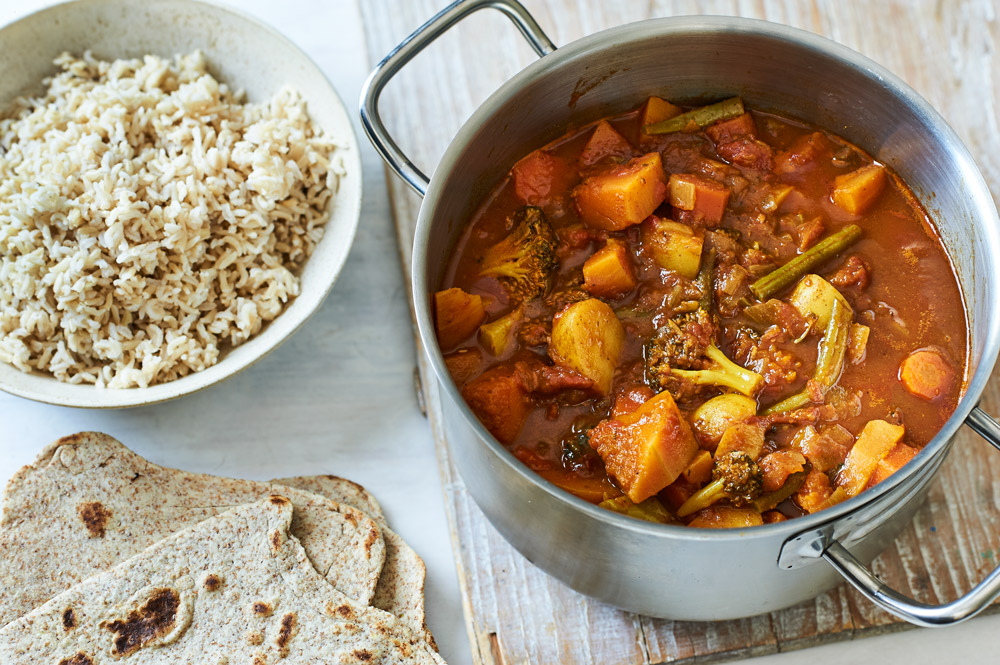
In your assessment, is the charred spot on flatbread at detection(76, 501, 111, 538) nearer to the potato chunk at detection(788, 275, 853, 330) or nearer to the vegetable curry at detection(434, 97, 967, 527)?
the vegetable curry at detection(434, 97, 967, 527)

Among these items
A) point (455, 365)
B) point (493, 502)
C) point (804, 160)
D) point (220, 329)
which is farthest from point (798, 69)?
point (220, 329)

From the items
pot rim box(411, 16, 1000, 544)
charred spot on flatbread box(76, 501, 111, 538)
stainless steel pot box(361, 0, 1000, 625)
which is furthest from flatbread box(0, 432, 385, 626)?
pot rim box(411, 16, 1000, 544)

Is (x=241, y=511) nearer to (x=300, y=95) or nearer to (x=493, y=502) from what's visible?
(x=493, y=502)

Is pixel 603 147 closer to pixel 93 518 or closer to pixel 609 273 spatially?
pixel 609 273

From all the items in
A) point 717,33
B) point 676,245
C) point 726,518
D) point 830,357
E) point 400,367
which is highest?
point 717,33

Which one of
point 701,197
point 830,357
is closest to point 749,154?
point 701,197

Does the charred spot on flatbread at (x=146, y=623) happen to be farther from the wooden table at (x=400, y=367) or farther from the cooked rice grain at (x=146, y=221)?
the cooked rice grain at (x=146, y=221)
